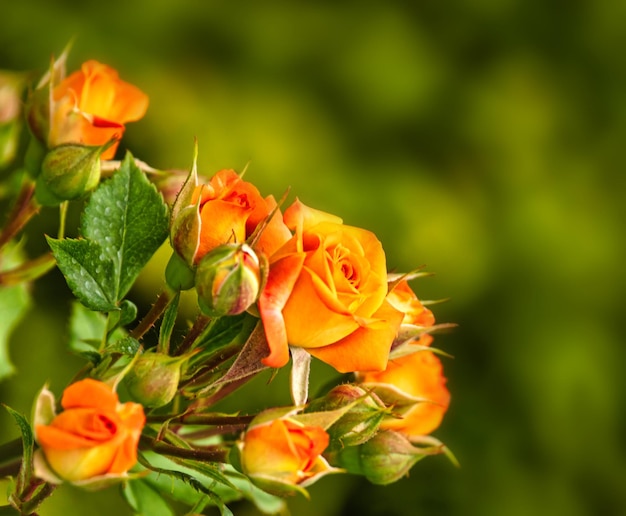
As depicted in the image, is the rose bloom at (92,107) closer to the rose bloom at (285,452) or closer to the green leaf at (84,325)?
the green leaf at (84,325)

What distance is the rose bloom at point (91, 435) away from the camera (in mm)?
484

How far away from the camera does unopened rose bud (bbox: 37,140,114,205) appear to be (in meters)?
0.67

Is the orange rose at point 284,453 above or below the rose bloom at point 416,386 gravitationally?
above

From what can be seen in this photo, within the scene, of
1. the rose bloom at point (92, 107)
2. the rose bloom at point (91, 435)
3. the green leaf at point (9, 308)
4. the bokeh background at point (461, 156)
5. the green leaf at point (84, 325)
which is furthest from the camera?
the bokeh background at point (461, 156)

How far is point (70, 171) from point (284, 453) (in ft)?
0.89

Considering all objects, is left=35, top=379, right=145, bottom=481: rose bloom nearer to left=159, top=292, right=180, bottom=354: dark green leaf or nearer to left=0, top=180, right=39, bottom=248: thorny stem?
left=159, top=292, right=180, bottom=354: dark green leaf

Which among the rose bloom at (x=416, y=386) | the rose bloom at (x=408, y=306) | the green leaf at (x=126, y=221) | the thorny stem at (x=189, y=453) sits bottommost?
the thorny stem at (x=189, y=453)

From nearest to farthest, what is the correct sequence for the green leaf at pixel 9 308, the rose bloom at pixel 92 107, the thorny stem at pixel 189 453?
the thorny stem at pixel 189 453, the rose bloom at pixel 92 107, the green leaf at pixel 9 308

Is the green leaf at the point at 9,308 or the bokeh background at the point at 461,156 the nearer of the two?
the green leaf at the point at 9,308

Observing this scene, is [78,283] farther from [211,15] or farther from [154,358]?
[211,15]

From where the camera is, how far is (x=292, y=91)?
1.64 metres

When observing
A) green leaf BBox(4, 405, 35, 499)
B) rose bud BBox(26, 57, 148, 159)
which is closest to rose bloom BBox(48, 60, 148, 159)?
rose bud BBox(26, 57, 148, 159)

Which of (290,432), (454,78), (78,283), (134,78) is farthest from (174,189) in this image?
(454,78)

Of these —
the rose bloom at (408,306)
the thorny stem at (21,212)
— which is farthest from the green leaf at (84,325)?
the rose bloom at (408,306)
